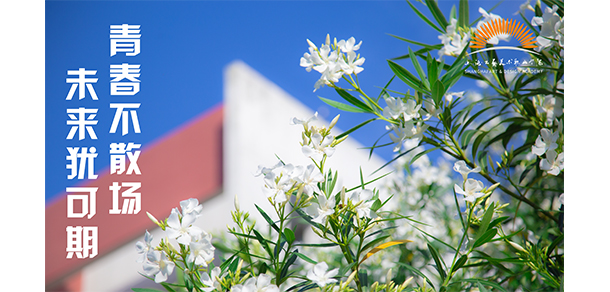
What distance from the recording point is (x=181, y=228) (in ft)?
1.84

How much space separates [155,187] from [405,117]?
113 centimetres

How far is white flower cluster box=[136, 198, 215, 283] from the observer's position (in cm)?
55

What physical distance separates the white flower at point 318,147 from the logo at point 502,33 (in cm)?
39

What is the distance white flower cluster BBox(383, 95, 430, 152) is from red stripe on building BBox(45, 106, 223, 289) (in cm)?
96

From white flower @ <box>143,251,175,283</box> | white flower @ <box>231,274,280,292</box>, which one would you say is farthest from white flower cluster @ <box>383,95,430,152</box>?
white flower @ <box>143,251,175,283</box>

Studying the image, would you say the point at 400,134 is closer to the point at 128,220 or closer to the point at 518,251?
the point at 518,251

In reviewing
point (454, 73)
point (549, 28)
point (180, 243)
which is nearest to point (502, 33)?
point (549, 28)

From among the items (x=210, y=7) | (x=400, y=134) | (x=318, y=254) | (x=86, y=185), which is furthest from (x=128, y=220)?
(x=400, y=134)

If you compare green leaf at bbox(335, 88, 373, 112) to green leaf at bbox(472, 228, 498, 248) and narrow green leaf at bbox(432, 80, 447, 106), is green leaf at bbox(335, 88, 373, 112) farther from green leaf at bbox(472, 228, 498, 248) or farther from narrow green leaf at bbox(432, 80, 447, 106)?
green leaf at bbox(472, 228, 498, 248)

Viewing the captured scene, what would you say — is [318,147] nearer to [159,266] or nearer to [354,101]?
[354,101]

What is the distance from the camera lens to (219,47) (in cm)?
148

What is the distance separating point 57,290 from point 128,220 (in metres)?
0.47

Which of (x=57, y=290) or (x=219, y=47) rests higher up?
(x=219, y=47)

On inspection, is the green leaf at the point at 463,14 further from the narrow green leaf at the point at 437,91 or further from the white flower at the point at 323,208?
the white flower at the point at 323,208
